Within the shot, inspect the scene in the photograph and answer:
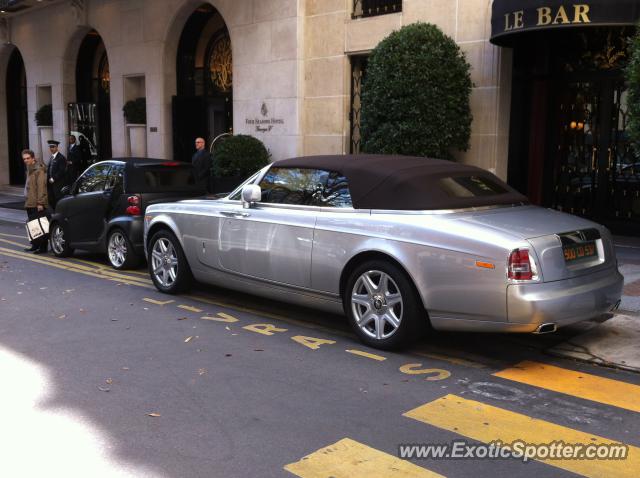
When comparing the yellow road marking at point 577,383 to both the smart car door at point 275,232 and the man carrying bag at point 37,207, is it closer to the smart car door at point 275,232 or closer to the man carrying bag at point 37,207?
the smart car door at point 275,232

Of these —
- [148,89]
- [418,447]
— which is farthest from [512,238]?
[148,89]

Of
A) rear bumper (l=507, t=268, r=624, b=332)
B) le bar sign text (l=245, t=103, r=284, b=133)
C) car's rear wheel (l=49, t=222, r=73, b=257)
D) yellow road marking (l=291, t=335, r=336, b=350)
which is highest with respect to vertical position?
le bar sign text (l=245, t=103, r=284, b=133)

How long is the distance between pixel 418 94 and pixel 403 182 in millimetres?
5919

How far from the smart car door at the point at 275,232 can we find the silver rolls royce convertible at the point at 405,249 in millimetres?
13

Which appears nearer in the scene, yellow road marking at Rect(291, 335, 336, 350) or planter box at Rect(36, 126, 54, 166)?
yellow road marking at Rect(291, 335, 336, 350)

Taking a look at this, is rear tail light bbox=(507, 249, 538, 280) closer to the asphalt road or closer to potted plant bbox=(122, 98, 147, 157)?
the asphalt road

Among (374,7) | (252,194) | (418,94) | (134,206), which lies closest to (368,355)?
(252,194)

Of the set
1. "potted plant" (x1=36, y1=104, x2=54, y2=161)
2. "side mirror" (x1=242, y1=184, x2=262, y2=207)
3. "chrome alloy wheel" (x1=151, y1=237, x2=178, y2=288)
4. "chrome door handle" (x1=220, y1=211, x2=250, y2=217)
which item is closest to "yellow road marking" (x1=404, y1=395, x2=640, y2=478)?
"side mirror" (x1=242, y1=184, x2=262, y2=207)

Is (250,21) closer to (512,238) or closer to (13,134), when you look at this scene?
(512,238)

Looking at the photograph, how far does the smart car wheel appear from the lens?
8.19 m

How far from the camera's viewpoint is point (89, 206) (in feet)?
35.5

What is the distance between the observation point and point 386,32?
546 inches

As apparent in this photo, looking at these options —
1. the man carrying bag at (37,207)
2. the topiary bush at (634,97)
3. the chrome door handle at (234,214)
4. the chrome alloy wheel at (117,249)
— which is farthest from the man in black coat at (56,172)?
the topiary bush at (634,97)

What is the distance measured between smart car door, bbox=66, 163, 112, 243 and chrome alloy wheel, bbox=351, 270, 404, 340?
18.5ft
